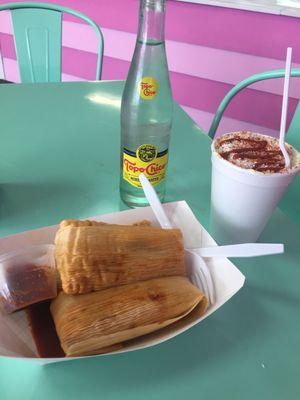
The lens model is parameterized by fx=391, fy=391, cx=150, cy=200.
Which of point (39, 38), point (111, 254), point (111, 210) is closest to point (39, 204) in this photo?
point (111, 210)

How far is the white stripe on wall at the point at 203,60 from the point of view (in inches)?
60.9

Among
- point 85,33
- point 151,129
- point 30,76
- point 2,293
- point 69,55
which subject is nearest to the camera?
point 2,293

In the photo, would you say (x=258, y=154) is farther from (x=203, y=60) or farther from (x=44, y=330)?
(x=203, y=60)

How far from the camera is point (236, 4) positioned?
1.43m

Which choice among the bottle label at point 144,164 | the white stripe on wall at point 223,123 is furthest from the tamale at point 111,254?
the white stripe on wall at point 223,123

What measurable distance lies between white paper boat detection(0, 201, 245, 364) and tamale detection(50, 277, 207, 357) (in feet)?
0.04

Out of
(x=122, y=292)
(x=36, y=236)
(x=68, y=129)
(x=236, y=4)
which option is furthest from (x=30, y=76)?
(x=122, y=292)

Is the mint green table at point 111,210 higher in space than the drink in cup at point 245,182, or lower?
lower

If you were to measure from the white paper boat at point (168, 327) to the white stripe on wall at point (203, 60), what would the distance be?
3.88 ft

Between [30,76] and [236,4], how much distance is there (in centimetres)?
79

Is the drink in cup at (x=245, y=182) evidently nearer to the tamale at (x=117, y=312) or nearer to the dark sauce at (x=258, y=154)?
the dark sauce at (x=258, y=154)

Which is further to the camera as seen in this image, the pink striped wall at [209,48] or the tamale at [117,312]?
the pink striped wall at [209,48]

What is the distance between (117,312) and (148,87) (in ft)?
1.28

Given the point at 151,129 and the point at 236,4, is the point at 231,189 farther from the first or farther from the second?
the point at 236,4
